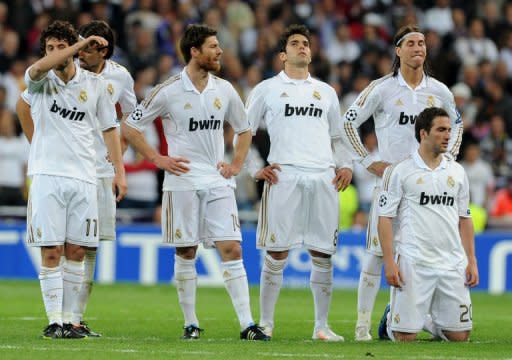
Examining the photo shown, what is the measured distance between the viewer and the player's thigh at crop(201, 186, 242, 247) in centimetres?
1214

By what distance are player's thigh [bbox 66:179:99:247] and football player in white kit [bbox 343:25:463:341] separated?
250cm

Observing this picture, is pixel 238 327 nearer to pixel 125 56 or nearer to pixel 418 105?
pixel 418 105

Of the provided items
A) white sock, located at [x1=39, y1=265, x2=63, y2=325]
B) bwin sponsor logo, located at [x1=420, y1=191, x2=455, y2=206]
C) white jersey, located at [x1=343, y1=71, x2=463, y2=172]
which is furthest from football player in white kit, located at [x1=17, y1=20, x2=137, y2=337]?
bwin sponsor logo, located at [x1=420, y1=191, x2=455, y2=206]

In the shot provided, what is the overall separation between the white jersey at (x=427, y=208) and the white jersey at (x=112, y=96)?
2.56 meters

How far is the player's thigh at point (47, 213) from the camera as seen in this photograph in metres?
11.5

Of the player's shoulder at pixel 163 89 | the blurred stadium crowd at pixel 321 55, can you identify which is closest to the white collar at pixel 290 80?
the player's shoulder at pixel 163 89

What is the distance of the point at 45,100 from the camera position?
11633mm

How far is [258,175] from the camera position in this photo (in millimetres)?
12711

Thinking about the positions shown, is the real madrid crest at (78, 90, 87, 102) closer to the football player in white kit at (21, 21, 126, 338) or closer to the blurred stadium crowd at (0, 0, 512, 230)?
the football player in white kit at (21, 21, 126, 338)

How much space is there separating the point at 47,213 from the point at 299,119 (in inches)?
100

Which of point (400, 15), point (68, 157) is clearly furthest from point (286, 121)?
point (400, 15)

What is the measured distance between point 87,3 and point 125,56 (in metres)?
1.60

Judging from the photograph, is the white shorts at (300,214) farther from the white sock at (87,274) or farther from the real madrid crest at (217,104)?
the white sock at (87,274)

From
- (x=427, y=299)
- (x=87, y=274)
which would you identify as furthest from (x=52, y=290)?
(x=427, y=299)
